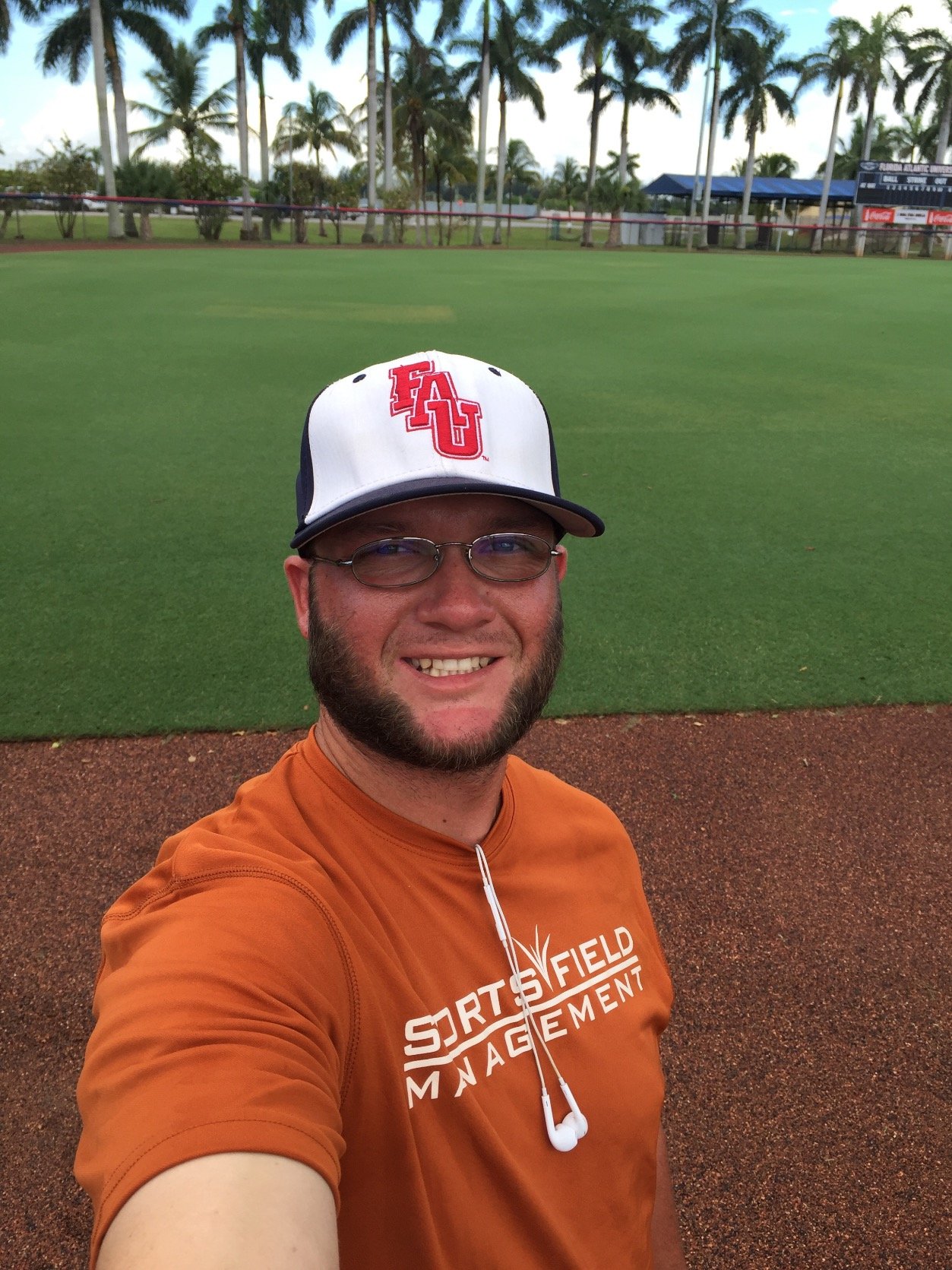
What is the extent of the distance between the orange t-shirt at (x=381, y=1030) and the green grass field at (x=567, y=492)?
335cm

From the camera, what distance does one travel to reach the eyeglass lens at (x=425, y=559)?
1.68 metres

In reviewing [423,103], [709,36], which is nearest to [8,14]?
[423,103]

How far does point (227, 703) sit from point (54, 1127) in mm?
2520

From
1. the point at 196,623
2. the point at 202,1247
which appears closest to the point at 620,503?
the point at 196,623

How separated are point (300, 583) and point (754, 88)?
6668 centimetres

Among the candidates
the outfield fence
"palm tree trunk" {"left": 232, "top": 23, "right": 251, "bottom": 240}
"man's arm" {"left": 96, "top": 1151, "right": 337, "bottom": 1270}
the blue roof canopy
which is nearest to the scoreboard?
the outfield fence

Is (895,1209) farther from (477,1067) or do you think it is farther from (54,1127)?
(54,1127)

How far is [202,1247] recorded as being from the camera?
1.01 metres

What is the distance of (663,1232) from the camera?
191 cm

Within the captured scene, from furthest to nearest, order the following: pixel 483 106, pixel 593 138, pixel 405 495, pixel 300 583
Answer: pixel 593 138, pixel 483 106, pixel 300 583, pixel 405 495

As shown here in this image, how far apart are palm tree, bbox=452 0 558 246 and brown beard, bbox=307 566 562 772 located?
172 feet

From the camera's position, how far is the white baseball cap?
1644 mm

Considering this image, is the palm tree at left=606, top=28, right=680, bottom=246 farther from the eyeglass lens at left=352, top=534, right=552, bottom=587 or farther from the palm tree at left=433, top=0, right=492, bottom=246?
the eyeglass lens at left=352, top=534, right=552, bottom=587

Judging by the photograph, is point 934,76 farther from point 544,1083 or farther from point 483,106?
point 544,1083
